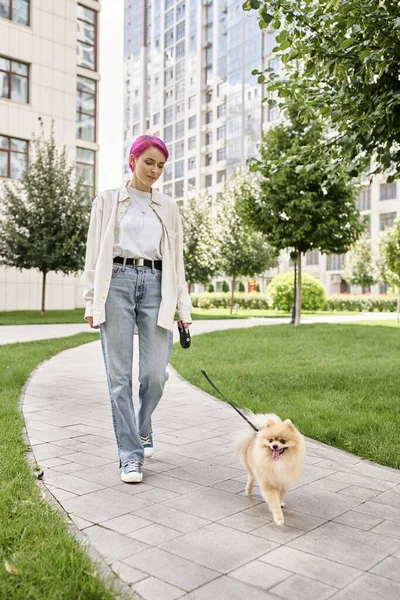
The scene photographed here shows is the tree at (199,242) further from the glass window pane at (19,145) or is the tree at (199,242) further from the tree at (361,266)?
the tree at (361,266)

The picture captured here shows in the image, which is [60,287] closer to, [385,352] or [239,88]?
[385,352]

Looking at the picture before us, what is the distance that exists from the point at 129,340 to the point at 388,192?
6785 cm

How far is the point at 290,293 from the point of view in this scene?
3838 centimetres

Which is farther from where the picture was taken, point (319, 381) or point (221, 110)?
point (221, 110)

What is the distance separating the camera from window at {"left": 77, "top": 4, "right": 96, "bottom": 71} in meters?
36.8

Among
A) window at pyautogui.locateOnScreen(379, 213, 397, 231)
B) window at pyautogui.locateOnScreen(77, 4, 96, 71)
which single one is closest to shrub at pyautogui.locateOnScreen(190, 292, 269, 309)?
window at pyautogui.locateOnScreen(77, 4, 96, 71)

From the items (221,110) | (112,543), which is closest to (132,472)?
(112,543)

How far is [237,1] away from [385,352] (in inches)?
3411

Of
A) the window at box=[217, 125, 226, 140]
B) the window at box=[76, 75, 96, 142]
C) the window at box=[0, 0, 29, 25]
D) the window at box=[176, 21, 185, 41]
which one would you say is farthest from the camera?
the window at box=[176, 21, 185, 41]

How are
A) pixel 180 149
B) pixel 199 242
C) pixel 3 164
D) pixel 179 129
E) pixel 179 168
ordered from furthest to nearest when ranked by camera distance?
pixel 179 129 → pixel 180 149 → pixel 179 168 → pixel 199 242 → pixel 3 164

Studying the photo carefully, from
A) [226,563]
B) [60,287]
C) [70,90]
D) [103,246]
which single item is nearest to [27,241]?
[60,287]

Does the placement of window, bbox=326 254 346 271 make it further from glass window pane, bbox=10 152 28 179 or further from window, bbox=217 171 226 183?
glass window pane, bbox=10 152 28 179

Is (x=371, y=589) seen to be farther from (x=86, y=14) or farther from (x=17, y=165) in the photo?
(x=86, y=14)

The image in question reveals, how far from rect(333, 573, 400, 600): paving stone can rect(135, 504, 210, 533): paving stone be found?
102cm
